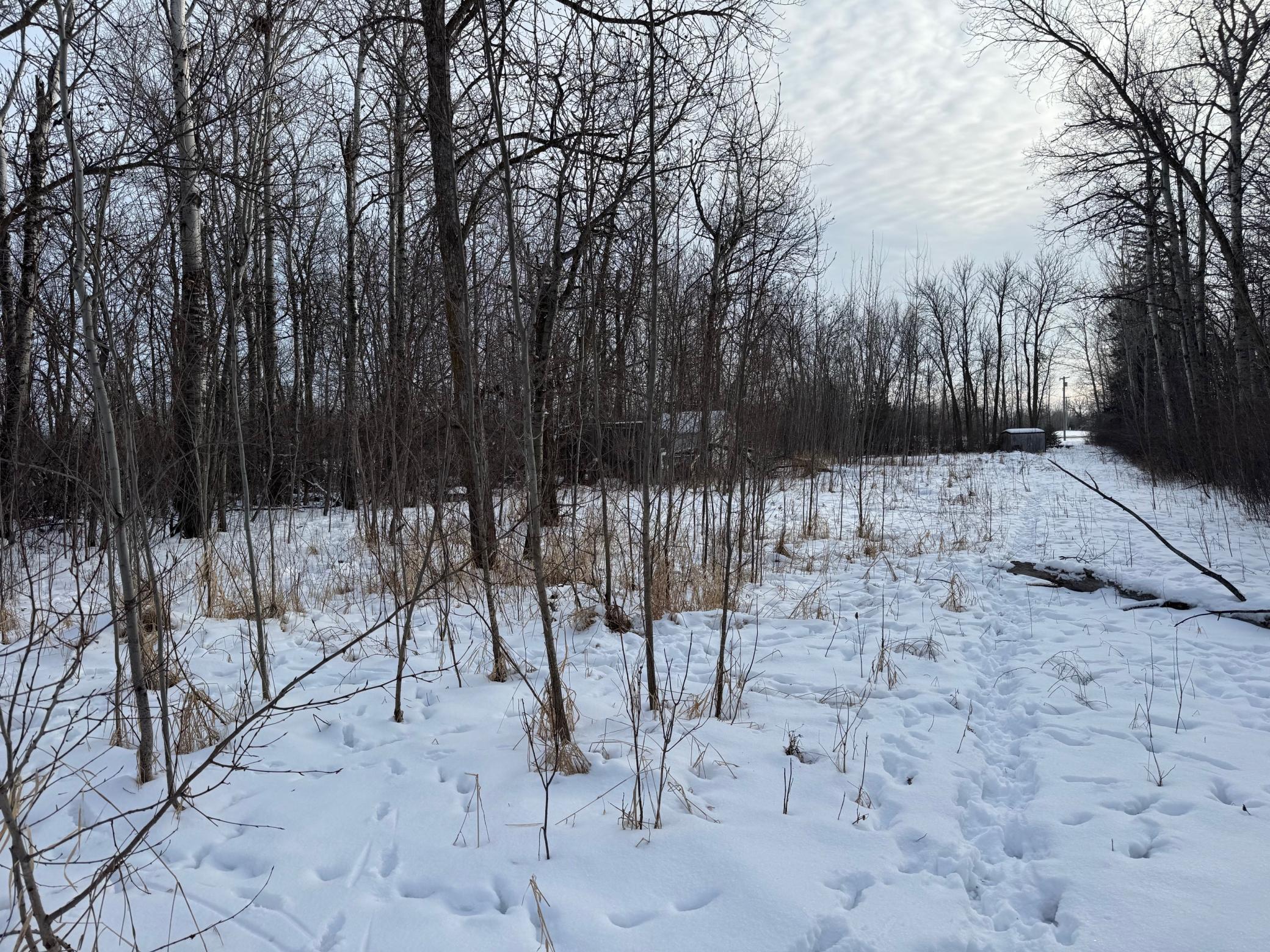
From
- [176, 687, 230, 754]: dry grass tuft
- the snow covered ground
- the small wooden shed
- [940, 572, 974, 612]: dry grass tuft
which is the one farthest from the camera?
the small wooden shed

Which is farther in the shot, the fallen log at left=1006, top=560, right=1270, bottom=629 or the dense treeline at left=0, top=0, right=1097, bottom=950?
the fallen log at left=1006, top=560, right=1270, bottom=629

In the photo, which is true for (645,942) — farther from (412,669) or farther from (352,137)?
(352,137)

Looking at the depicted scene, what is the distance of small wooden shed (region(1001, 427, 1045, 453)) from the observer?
3241cm

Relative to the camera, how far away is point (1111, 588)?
586 cm

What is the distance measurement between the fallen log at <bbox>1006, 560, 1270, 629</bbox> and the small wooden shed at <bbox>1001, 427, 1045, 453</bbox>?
29.3m

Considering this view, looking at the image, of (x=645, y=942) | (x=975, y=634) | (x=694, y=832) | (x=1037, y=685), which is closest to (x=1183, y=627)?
(x=975, y=634)

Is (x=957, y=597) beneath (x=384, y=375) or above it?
beneath

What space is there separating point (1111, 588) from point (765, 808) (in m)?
5.09

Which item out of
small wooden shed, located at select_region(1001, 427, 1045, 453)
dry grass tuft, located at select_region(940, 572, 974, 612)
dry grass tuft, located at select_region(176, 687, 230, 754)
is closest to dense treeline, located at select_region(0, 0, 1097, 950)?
dry grass tuft, located at select_region(176, 687, 230, 754)

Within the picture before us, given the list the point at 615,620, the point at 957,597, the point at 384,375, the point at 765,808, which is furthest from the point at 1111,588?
the point at 384,375

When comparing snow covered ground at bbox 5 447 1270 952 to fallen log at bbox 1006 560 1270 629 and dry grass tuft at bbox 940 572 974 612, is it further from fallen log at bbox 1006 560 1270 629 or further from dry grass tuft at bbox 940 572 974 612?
dry grass tuft at bbox 940 572 974 612

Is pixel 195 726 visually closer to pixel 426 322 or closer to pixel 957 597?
pixel 426 322

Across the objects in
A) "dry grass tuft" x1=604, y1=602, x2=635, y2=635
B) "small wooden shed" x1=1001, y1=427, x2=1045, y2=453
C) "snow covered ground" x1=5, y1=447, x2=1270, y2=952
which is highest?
"small wooden shed" x1=1001, y1=427, x2=1045, y2=453

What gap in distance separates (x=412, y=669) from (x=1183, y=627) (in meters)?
5.33
